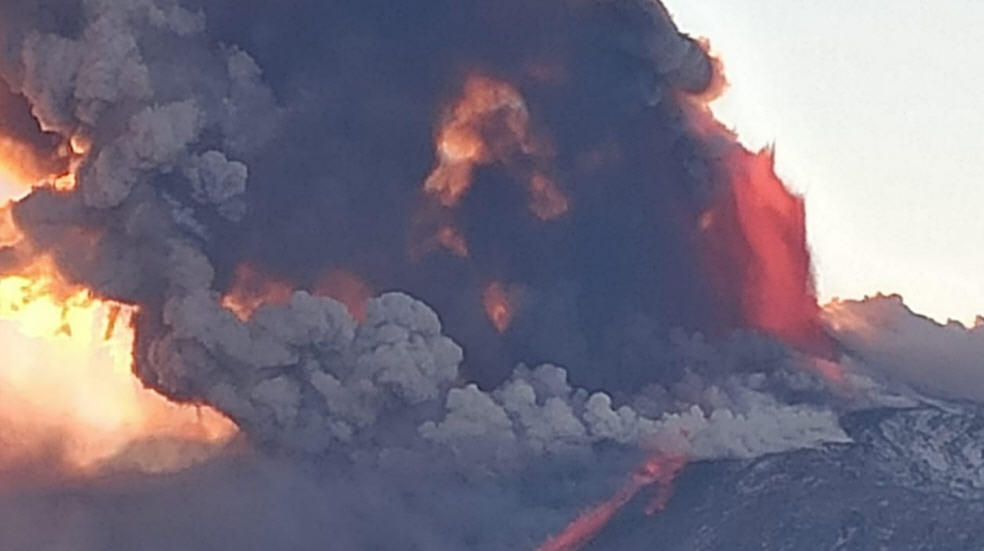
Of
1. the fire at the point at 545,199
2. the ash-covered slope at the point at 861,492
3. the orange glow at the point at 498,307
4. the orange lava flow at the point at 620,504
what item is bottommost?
the orange lava flow at the point at 620,504

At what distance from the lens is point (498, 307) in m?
46.9

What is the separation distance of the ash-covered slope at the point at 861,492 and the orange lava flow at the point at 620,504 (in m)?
2.54

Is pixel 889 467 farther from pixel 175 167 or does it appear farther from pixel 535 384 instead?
pixel 175 167

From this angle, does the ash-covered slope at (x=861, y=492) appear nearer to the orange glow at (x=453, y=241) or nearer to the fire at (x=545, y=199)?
the fire at (x=545, y=199)

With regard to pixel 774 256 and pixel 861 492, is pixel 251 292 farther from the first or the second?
pixel 861 492

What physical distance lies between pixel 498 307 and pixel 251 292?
6673 mm

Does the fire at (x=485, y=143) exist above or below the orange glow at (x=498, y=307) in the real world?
above

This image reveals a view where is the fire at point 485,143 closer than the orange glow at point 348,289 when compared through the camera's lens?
No

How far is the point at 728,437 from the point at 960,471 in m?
18.5

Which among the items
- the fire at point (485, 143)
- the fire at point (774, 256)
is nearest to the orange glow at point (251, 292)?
the fire at point (485, 143)

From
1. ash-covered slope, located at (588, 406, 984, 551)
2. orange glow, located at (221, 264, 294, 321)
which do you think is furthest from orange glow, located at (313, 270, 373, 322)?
ash-covered slope, located at (588, 406, 984, 551)

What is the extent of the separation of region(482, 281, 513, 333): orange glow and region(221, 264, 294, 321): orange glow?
549 cm

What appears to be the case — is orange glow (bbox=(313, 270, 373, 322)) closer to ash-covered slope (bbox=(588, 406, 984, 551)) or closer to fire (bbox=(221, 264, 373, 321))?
fire (bbox=(221, 264, 373, 321))

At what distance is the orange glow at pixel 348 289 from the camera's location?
4425 cm
